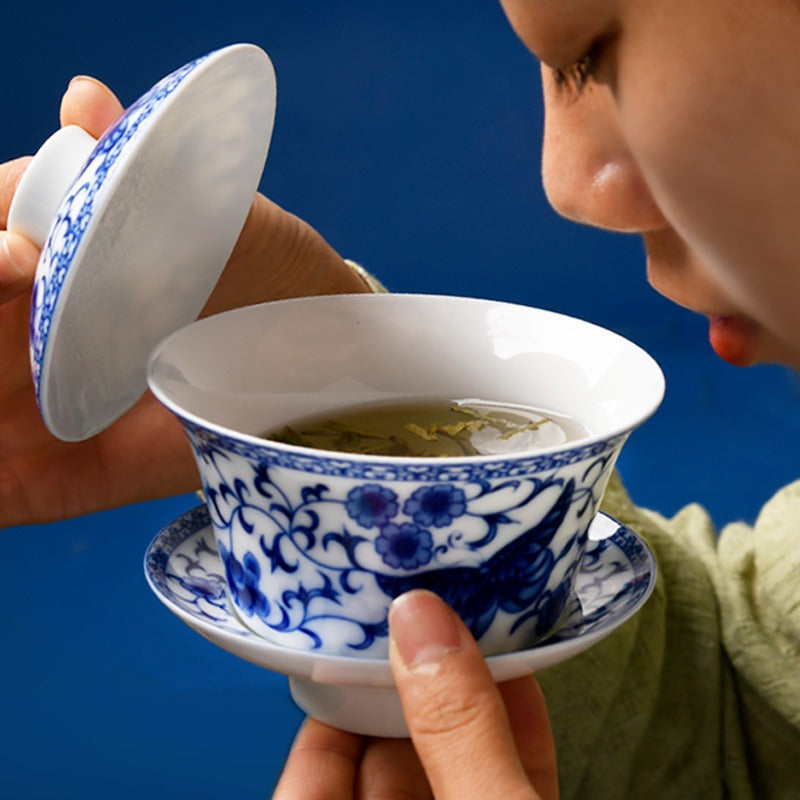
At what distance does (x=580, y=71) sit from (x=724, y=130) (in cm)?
8

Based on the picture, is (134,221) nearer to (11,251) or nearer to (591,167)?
(11,251)

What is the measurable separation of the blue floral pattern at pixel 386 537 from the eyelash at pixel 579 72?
0.15m

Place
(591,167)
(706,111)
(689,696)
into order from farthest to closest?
(689,696) → (591,167) → (706,111)

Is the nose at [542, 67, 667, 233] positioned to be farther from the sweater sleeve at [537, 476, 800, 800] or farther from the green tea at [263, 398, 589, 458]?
the sweater sleeve at [537, 476, 800, 800]

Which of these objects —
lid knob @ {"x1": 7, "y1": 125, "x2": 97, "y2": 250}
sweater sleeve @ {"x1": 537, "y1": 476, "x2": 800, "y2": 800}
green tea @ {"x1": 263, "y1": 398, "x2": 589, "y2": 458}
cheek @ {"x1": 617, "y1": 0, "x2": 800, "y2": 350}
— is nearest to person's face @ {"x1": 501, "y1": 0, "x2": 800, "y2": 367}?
cheek @ {"x1": 617, "y1": 0, "x2": 800, "y2": 350}

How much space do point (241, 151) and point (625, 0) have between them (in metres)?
0.25

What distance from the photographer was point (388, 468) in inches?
15.4

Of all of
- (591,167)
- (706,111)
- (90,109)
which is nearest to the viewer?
(706,111)

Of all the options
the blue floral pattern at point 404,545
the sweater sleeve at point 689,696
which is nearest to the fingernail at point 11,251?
the blue floral pattern at point 404,545

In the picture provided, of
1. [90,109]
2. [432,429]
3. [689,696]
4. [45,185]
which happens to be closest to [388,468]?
[432,429]

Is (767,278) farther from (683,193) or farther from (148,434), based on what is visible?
(148,434)

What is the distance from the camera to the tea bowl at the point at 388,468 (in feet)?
1.35

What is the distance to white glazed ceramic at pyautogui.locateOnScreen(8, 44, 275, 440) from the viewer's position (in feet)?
1.55

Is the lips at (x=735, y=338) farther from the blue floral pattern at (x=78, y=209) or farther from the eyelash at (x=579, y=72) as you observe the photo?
the blue floral pattern at (x=78, y=209)
